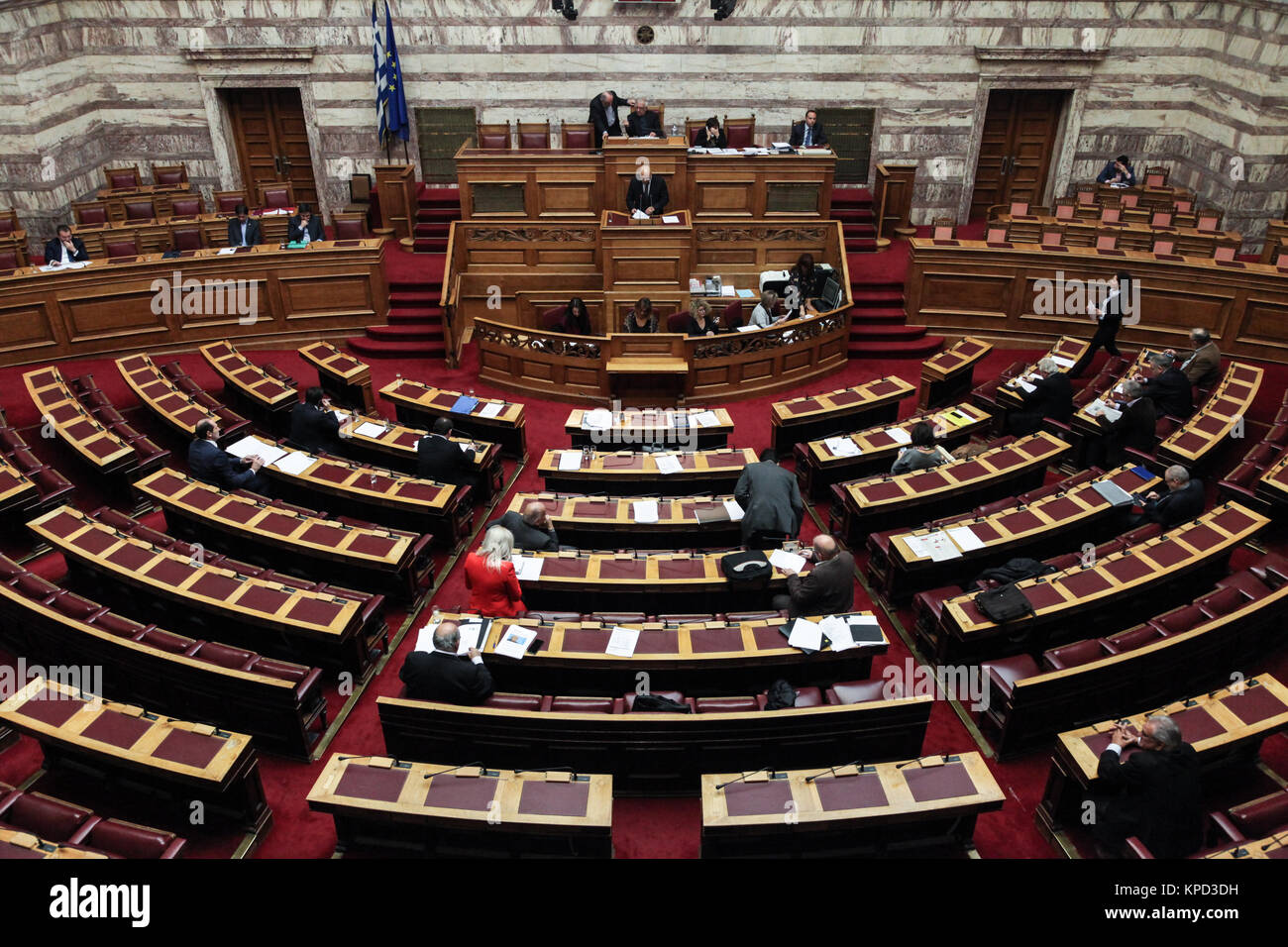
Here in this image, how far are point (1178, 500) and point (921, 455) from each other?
2037mm

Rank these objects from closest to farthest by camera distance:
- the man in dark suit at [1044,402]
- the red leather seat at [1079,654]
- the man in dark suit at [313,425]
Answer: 1. the red leather seat at [1079,654]
2. the man in dark suit at [313,425]
3. the man in dark suit at [1044,402]

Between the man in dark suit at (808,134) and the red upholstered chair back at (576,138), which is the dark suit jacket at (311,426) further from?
the man in dark suit at (808,134)

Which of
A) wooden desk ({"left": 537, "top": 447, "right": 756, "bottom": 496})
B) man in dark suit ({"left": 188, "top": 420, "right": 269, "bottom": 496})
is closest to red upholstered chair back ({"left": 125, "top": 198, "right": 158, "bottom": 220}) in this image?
man in dark suit ({"left": 188, "top": 420, "right": 269, "bottom": 496})

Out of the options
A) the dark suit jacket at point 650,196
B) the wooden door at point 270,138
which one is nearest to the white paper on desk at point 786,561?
the dark suit jacket at point 650,196

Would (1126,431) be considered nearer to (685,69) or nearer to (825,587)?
(825,587)

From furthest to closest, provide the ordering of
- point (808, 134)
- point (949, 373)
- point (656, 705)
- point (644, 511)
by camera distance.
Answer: point (808, 134) → point (949, 373) → point (644, 511) → point (656, 705)

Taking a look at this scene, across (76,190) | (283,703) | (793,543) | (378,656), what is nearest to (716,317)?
(793,543)

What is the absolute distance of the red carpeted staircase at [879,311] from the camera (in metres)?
11.9

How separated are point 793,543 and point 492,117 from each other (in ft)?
34.1

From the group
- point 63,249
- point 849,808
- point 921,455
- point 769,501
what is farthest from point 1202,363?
point 63,249

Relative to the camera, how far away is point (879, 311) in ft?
39.8

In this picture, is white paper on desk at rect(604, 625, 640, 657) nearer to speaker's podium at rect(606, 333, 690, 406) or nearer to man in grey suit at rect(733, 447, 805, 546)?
man in grey suit at rect(733, 447, 805, 546)

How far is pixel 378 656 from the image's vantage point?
6.68 meters

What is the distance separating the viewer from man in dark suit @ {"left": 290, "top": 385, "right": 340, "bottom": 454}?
Answer: 8.41 metres
